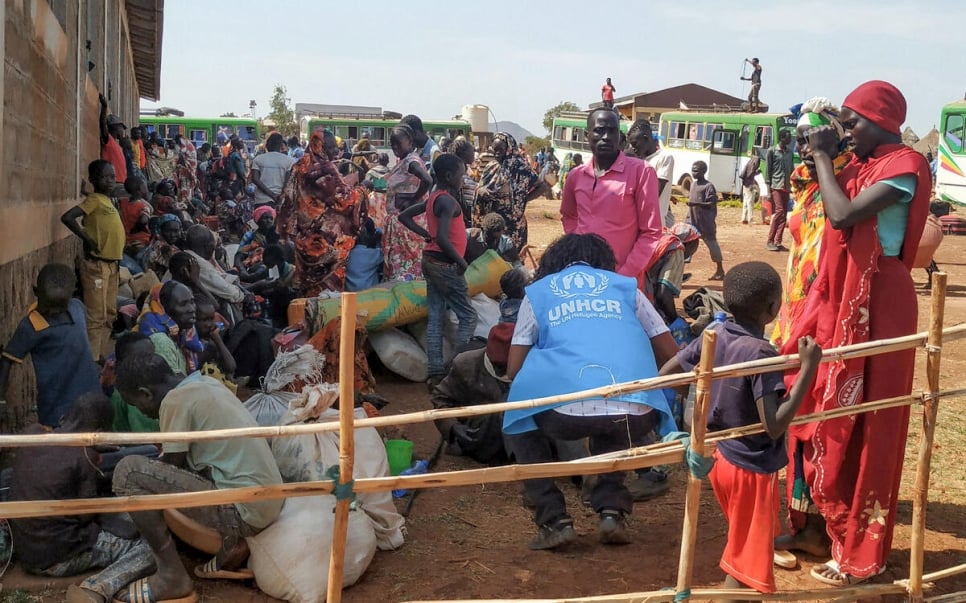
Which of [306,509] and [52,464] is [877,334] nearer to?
[306,509]

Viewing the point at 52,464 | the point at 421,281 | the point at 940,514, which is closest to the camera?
the point at 52,464

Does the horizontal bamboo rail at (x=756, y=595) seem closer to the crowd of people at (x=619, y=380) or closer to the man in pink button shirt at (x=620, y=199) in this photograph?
the crowd of people at (x=619, y=380)

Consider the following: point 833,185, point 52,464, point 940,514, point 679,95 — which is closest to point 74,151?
point 52,464

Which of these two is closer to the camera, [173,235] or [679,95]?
[173,235]

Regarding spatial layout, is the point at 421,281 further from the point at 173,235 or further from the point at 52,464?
the point at 52,464

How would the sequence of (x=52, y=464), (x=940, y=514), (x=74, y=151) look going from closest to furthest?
(x=52, y=464) < (x=940, y=514) < (x=74, y=151)

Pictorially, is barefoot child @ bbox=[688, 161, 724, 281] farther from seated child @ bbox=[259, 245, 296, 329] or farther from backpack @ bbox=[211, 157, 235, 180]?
backpack @ bbox=[211, 157, 235, 180]

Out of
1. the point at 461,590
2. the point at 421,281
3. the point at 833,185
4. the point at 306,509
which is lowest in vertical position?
the point at 461,590

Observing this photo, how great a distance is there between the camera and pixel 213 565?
363cm

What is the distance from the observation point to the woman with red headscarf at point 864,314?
3.53m

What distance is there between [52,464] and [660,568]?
2471 mm

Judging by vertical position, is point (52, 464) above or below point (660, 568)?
above

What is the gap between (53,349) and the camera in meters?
4.44

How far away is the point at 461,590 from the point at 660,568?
855 mm
